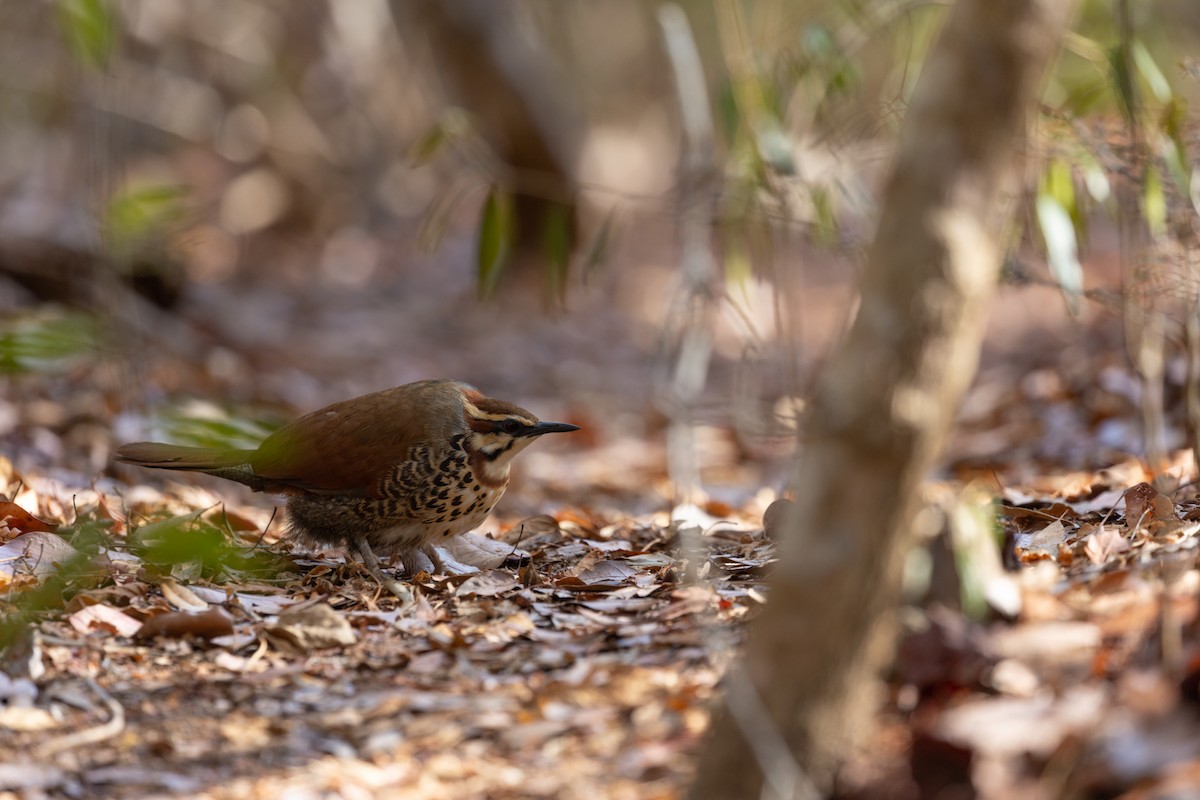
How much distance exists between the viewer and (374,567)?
14.6 ft

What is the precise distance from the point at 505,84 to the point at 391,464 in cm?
934

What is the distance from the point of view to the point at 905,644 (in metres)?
2.76

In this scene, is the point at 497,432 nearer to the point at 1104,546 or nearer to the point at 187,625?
the point at 187,625

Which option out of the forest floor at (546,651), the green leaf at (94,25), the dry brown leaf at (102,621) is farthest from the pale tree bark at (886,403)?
the green leaf at (94,25)

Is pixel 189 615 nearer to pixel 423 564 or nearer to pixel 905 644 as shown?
pixel 423 564

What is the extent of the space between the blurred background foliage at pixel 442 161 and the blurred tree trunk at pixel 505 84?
0.03 metres

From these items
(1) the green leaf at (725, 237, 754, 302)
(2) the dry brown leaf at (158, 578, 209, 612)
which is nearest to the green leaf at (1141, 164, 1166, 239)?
(1) the green leaf at (725, 237, 754, 302)

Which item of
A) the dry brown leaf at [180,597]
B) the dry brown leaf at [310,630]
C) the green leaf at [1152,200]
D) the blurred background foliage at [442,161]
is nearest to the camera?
the dry brown leaf at [310,630]

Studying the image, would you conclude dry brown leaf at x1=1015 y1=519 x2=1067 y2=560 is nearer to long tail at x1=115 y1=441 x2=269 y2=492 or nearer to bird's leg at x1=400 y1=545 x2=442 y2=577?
bird's leg at x1=400 y1=545 x2=442 y2=577

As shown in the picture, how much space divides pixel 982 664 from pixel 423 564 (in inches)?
94.3

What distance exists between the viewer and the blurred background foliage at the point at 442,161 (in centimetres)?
503

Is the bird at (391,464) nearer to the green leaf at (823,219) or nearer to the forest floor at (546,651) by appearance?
the forest floor at (546,651)

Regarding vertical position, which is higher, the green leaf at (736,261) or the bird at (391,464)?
the green leaf at (736,261)

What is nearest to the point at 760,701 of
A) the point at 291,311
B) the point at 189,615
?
the point at 189,615
